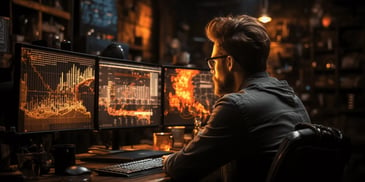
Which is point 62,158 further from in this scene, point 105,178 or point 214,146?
point 214,146

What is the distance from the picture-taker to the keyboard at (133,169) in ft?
5.04

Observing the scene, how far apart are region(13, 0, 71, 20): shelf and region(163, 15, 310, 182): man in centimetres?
276

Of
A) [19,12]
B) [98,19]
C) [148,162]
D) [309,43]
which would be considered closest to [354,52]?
[309,43]

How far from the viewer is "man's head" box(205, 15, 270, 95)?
158 cm

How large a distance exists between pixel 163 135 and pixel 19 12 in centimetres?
241

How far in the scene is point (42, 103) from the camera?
5.60 ft

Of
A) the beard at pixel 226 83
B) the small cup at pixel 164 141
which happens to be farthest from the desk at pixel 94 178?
the small cup at pixel 164 141

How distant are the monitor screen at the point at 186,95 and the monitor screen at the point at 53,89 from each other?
57 cm

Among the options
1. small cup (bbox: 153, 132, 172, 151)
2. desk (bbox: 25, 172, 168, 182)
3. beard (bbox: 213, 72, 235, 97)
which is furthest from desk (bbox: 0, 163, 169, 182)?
small cup (bbox: 153, 132, 172, 151)

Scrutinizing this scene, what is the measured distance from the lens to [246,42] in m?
1.58

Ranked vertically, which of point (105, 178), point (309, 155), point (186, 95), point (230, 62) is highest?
point (230, 62)

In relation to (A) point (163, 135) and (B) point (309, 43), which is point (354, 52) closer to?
(B) point (309, 43)

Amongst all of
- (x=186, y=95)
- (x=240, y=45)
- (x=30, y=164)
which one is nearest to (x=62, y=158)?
(x=30, y=164)

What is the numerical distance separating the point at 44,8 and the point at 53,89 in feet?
8.28
